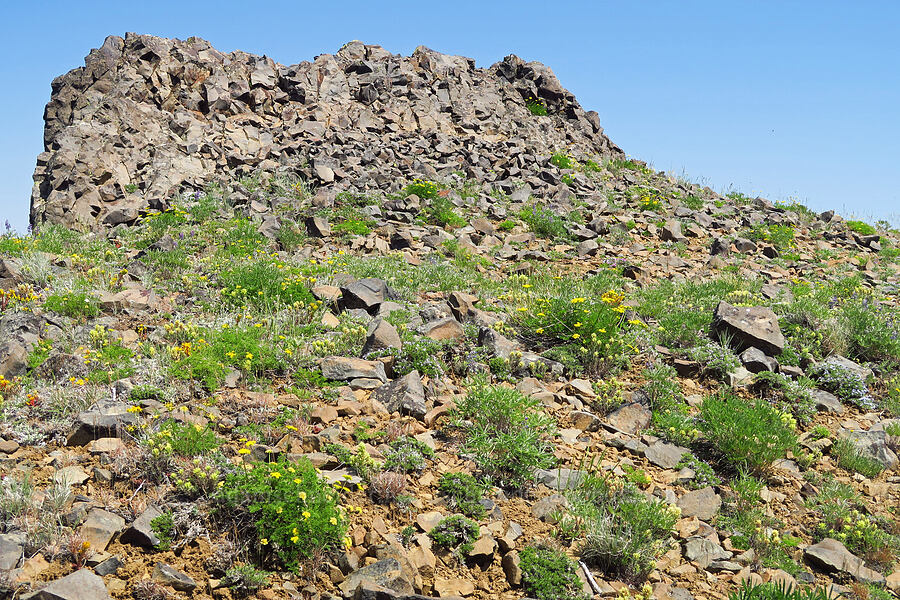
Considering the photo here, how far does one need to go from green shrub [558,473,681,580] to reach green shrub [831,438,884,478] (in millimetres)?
2377

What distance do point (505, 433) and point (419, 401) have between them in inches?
34.8

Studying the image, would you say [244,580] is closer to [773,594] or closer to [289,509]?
[289,509]

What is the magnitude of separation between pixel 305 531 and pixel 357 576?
1.42ft

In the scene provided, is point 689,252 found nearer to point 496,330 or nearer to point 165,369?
point 496,330

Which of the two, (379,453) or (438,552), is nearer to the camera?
(438,552)

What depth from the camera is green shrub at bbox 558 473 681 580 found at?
14.2 feet

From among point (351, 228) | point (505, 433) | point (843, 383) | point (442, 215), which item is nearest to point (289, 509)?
point (505, 433)

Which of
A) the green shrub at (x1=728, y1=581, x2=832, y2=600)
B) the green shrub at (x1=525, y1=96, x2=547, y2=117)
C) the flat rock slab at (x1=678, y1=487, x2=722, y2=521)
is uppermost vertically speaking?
the green shrub at (x1=525, y1=96, x2=547, y2=117)

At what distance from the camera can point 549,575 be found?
410 cm

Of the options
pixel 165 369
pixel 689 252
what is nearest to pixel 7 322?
pixel 165 369

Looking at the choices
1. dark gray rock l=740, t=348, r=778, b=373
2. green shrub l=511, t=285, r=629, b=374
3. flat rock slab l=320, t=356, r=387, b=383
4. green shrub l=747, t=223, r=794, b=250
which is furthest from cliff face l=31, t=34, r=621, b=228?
dark gray rock l=740, t=348, r=778, b=373

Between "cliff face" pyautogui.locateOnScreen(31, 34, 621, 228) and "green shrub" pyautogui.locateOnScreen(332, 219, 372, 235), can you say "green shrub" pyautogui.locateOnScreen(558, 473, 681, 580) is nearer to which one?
"green shrub" pyautogui.locateOnScreen(332, 219, 372, 235)

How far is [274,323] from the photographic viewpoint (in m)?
7.14

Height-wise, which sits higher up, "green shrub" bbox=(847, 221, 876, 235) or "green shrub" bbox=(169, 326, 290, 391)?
"green shrub" bbox=(847, 221, 876, 235)
